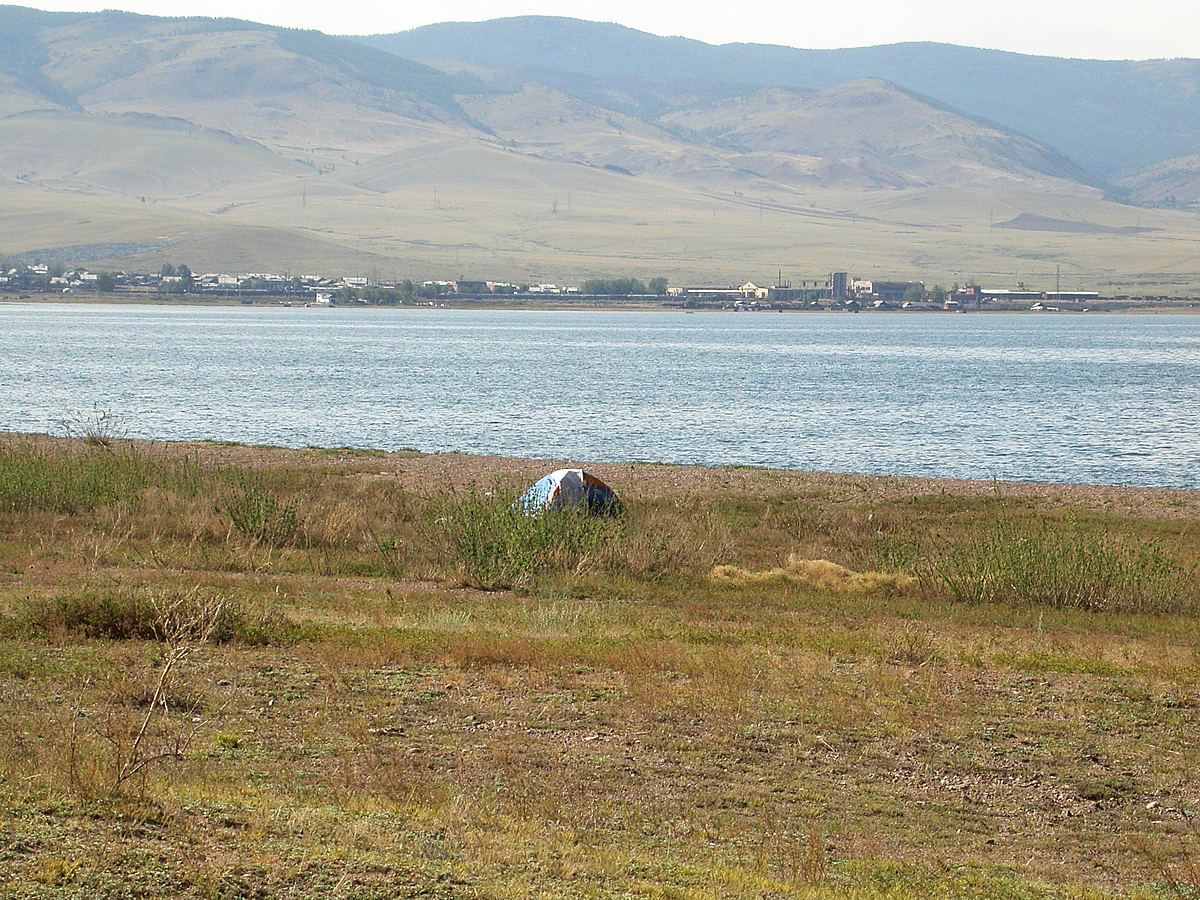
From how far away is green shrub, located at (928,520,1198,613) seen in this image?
19125 mm

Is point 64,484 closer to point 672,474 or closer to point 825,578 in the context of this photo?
point 825,578

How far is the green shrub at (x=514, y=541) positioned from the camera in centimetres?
1903

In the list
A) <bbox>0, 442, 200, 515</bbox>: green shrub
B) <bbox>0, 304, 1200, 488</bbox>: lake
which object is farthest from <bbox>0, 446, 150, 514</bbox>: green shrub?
<bbox>0, 304, 1200, 488</bbox>: lake

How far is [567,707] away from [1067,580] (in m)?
9.44

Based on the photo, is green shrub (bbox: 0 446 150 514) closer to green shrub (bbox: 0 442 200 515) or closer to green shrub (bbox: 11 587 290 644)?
green shrub (bbox: 0 442 200 515)

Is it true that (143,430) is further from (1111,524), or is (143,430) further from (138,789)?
(138,789)

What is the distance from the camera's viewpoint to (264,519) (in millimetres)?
22000

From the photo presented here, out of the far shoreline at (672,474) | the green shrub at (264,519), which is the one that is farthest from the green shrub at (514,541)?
the far shoreline at (672,474)

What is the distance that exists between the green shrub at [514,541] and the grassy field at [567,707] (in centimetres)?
5

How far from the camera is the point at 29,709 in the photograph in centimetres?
1086

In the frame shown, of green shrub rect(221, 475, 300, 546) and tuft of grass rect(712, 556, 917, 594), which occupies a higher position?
green shrub rect(221, 475, 300, 546)

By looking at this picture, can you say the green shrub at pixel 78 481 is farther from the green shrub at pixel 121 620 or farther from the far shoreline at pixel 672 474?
the green shrub at pixel 121 620

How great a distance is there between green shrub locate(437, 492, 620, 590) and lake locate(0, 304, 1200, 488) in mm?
23026

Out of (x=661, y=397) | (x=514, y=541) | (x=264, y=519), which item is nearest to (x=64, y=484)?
(x=264, y=519)
